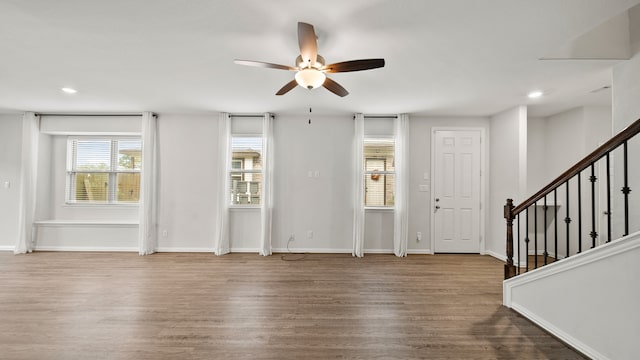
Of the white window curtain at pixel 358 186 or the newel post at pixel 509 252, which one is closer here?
the newel post at pixel 509 252

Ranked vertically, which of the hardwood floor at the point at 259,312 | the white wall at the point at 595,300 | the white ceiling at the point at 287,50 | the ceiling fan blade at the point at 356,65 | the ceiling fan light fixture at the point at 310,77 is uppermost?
the white ceiling at the point at 287,50

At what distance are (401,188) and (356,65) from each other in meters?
3.05

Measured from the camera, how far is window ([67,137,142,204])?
5.31 metres

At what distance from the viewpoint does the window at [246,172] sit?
513 cm

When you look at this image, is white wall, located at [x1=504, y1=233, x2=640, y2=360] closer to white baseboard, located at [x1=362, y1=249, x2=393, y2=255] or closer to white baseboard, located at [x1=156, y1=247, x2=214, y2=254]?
white baseboard, located at [x1=362, y1=249, x2=393, y2=255]

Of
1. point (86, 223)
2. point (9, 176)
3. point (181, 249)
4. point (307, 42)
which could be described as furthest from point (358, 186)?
point (9, 176)

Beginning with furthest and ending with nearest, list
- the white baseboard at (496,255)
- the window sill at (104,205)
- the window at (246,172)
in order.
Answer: the window sill at (104,205) → the window at (246,172) → the white baseboard at (496,255)

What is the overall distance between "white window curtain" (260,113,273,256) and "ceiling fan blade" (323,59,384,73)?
271 centimetres

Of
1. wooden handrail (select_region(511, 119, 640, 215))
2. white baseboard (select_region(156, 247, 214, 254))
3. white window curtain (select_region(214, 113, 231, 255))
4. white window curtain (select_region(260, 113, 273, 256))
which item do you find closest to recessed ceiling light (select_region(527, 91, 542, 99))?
wooden handrail (select_region(511, 119, 640, 215))

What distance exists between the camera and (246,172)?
5113 mm

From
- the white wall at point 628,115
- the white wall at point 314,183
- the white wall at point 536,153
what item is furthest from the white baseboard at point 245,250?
the white wall at point 536,153

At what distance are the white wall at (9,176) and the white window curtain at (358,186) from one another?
6151 mm

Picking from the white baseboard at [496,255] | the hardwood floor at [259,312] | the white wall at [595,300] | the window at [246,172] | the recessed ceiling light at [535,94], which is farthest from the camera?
the window at [246,172]

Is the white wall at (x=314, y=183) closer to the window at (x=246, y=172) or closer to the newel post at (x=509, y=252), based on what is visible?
the window at (x=246, y=172)
